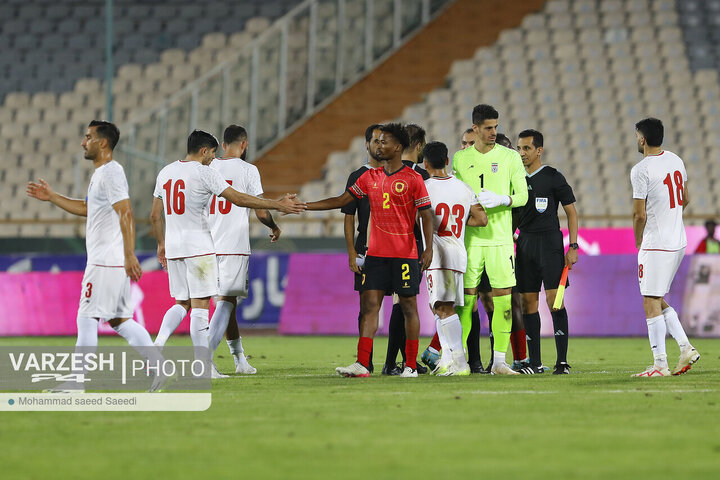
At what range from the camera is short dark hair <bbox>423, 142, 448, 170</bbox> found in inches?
408

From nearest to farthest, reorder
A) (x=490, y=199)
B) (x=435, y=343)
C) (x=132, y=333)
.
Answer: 1. (x=132, y=333)
2. (x=490, y=199)
3. (x=435, y=343)

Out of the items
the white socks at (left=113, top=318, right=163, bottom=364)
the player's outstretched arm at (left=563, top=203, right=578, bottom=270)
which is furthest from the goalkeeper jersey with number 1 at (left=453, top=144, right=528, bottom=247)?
the white socks at (left=113, top=318, right=163, bottom=364)

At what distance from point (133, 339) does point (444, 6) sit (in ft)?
65.4

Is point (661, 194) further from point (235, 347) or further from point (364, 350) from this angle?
point (235, 347)

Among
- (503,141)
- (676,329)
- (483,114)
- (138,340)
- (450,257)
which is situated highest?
(483,114)

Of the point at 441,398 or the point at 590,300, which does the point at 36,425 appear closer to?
the point at 441,398

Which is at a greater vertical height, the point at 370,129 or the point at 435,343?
the point at 370,129

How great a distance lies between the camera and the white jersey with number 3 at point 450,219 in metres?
10.1

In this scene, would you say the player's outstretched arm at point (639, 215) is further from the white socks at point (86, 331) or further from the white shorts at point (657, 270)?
the white socks at point (86, 331)

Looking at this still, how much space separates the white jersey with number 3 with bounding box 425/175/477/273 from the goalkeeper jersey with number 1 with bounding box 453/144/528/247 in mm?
259

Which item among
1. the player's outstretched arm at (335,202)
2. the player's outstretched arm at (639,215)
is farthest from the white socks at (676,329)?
the player's outstretched arm at (335,202)

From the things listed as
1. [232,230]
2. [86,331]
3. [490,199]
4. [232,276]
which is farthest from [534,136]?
[86,331]

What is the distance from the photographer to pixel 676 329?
32.8 ft

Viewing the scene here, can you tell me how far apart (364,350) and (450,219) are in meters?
1.41
